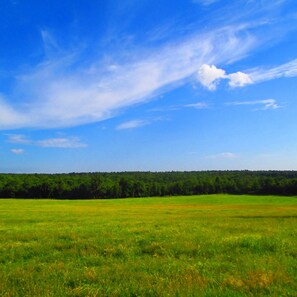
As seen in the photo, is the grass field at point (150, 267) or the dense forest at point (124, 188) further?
the dense forest at point (124, 188)

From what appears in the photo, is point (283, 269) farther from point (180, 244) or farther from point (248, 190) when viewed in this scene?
point (248, 190)

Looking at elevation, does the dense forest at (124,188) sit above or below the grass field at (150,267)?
above

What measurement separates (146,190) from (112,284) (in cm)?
15013

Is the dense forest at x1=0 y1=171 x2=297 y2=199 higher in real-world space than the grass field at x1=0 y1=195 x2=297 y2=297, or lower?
higher

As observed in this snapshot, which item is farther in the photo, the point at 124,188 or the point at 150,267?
the point at 124,188

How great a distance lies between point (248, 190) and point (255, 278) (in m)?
155

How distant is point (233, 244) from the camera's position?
46.9ft

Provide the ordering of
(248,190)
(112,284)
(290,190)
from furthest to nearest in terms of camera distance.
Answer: (248,190)
(290,190)
(112,284)

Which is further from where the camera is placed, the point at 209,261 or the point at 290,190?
the point at 290,190

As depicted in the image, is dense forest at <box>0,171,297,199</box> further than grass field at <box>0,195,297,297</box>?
Yes

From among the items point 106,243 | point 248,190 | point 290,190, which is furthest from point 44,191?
point 106,243

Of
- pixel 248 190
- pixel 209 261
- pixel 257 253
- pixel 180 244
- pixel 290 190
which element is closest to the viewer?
pixel 209 261

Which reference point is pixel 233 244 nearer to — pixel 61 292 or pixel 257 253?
pixel 257 253

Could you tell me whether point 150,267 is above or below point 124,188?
below
